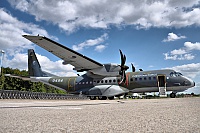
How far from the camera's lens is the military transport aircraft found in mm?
15366

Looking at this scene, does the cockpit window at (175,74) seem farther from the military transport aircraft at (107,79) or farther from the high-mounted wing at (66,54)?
the high-mounted wing at (66,54)

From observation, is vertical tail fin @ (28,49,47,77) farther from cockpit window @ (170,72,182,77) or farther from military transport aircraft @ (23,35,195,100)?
cockpit window @ (170,72,182,77)

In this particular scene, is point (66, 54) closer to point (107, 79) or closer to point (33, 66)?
point (107, 79)

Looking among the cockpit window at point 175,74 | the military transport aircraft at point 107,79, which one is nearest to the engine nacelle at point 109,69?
the military transport aircraft at point 107,79

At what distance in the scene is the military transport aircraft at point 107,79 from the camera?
15.4 meters

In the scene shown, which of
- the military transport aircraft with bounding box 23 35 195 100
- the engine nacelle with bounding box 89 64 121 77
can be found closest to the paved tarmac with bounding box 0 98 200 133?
the military transport aircraft with bounding box 23 35 195 100

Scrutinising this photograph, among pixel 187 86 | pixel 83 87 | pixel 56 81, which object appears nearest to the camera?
pixel 187 86

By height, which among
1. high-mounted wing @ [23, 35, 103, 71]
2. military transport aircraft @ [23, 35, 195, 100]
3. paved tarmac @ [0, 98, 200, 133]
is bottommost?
paved tarmac @ [0, 98, 200, 133]

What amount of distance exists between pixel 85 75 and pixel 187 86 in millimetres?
10698

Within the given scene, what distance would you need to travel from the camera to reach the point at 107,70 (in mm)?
16516

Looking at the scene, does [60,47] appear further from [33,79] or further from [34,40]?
[33,79]

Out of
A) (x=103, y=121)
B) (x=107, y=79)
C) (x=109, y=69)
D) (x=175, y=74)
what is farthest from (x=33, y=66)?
(x=103, y=121)

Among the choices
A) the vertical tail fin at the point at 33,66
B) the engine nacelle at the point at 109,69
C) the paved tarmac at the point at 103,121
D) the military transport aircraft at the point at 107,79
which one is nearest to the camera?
the paved tarmac at the point at 103,121

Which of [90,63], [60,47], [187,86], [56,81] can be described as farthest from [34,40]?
[187,86]
